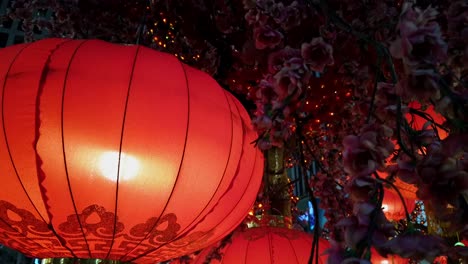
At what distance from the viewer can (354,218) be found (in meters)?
0.66

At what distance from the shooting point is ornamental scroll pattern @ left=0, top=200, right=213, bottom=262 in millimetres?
1343

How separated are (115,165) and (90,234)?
0.91 ft

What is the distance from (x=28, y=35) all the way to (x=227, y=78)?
1.58 m

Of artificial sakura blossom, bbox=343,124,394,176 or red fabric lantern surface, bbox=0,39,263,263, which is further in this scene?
red fabric lantern surface, bbox=0,39,263,263

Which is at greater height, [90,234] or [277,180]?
[277,180]

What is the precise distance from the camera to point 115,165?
1.28 metres

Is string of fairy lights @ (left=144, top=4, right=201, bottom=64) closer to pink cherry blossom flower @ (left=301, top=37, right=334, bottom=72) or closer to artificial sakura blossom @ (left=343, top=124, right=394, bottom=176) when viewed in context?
pink cherry blossom flower @ (left=301, top=37, right=334, bottom=72)

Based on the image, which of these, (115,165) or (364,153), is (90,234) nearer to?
(115,165)

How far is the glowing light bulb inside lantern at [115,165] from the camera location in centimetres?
128

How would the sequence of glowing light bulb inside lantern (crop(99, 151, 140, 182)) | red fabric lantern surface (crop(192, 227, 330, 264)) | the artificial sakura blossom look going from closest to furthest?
the artificial sakura blossom < glowing light bulb inside lantern (crop(99, 151, 140, 182)) < red fabric lantern surface (crop(192, 227, 330, 264))

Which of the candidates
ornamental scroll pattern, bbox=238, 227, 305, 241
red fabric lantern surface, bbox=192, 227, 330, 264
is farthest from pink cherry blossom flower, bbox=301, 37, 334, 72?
ornamental scroll pattern, bbox=238, 227, 305, 241

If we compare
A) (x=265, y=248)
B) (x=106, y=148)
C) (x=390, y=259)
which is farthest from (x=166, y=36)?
(x=390, y=259)

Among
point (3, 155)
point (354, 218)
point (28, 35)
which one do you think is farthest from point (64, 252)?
point (28, 35)

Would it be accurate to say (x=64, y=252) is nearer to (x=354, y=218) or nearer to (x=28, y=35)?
(x=354, y=218)
